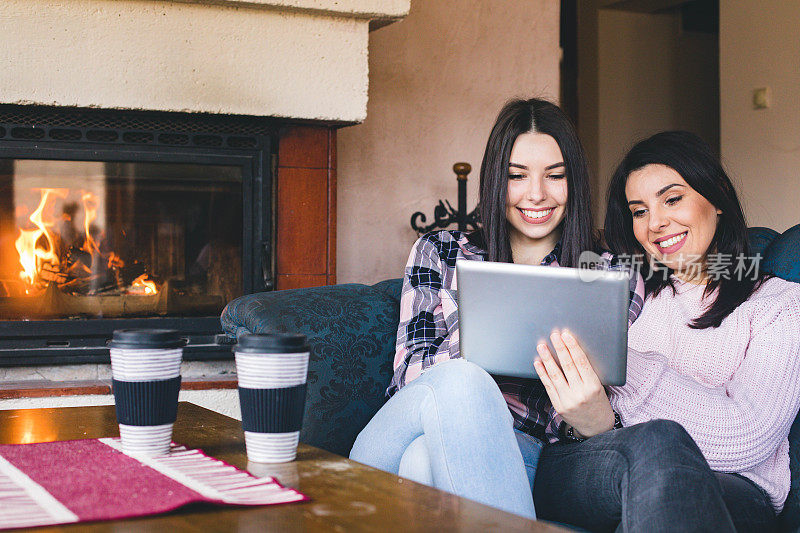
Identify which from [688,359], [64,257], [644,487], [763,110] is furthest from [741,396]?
[763,110]

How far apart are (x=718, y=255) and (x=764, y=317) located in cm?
19

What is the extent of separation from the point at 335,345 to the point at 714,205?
74cm

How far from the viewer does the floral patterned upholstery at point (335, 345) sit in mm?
1532

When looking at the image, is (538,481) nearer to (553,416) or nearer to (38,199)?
(553,416)

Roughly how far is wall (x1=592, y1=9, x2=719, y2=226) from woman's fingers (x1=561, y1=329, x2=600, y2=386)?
382cm

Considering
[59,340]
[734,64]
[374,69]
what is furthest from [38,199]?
[734,64]

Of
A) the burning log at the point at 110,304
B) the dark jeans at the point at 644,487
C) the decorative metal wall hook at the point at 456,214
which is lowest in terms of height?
the dark jeans at the point at 644,487

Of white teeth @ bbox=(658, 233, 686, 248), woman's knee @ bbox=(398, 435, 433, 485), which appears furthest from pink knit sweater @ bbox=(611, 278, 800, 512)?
woman's knee @ bbox=(398, 435, 433, 485)

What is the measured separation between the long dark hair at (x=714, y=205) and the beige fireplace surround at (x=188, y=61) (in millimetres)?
1034

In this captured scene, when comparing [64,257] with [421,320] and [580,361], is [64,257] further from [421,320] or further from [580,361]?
[580,361]

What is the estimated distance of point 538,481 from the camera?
4.54ft

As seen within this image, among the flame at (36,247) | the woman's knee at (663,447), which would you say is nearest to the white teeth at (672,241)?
the woman's knee at (663,447)

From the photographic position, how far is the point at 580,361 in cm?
125

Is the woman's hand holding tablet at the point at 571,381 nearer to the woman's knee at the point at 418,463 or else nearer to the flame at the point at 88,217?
the woman's knee at the point at 418,463
